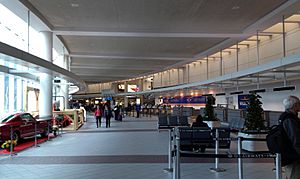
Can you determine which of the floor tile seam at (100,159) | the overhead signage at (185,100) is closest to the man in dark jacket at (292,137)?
the floor tile seam at (100,159)

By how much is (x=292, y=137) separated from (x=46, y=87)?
1568cm

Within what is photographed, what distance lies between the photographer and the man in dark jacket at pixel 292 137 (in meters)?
3.81

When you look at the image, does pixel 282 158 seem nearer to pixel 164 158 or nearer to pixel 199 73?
pixel 164 158

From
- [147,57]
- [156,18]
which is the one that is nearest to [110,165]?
[156,18]

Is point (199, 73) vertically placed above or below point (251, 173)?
above

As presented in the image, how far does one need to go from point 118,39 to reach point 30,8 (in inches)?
328

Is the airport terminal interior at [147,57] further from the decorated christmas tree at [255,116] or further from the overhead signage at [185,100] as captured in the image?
the overhead signage at [185,100]

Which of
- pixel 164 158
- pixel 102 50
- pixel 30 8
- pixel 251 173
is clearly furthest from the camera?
pixel 102 50

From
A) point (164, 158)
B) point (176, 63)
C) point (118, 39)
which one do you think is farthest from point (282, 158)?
point (176, 63)

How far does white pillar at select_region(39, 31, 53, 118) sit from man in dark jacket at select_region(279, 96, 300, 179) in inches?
596

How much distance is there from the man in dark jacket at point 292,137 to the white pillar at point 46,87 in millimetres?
15128

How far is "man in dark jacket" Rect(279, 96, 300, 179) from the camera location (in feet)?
12.5

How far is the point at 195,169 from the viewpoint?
7.75 meters

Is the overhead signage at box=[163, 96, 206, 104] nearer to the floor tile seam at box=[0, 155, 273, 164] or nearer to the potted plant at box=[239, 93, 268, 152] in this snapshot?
the potted plant at box=[239, 93, 268, 152]
